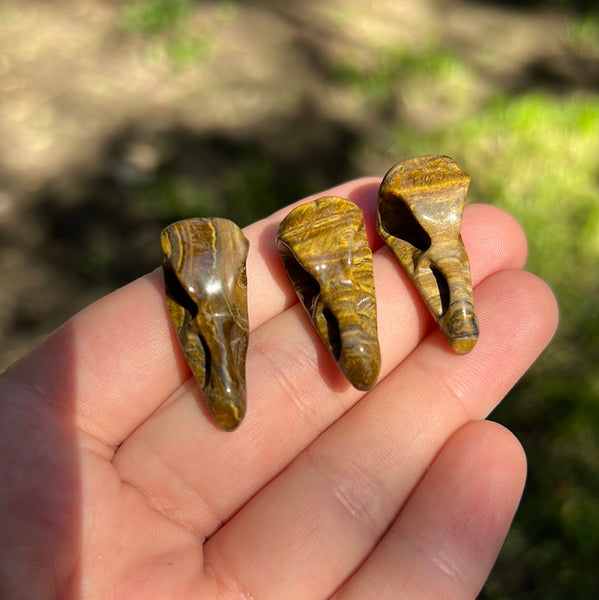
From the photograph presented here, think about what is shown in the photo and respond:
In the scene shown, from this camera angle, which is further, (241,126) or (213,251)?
(241,126)

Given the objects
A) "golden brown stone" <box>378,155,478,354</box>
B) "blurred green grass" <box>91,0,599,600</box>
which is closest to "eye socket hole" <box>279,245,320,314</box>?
"golden brown stone" <box>378,155,478,354</box>

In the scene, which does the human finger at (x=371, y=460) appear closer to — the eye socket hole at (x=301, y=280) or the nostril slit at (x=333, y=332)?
the nostril slit at (x=333, y=332)

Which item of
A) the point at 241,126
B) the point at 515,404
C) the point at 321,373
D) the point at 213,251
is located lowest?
the point at 515,404

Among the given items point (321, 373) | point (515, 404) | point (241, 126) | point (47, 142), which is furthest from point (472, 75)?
point (321, 373)

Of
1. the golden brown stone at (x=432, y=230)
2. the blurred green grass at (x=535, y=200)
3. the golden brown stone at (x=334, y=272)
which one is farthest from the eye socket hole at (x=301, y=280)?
the blurred green grass at (x=535, y=200)

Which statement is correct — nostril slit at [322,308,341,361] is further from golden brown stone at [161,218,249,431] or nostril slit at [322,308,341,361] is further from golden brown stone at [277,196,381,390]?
golden brown stone at [161,218,249,431]

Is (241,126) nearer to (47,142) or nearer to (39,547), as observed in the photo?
(47,142)
